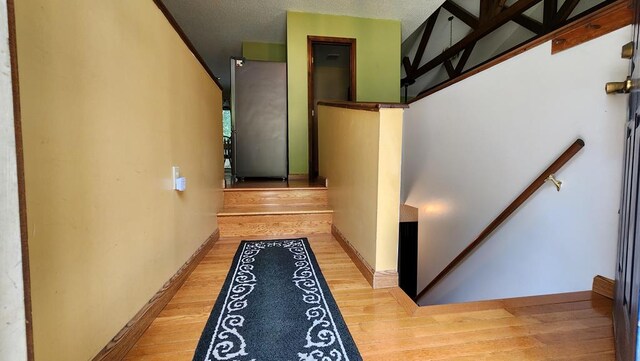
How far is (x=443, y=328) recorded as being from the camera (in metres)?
1.31

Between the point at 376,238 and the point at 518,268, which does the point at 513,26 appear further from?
the point at 376,238

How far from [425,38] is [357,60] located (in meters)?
1.78

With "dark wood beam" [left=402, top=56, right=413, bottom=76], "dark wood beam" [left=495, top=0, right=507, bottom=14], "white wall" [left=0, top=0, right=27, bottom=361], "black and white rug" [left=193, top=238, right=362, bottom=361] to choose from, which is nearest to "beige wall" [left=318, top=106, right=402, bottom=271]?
"black and white rug" [left=193, top=238, right=362, bottom=361]

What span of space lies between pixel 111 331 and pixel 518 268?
2.40 meters

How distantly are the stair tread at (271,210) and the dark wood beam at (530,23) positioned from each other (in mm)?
3097

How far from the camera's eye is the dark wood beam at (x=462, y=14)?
4.10m

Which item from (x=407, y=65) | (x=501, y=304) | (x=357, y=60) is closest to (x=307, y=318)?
(x=501, y=304)

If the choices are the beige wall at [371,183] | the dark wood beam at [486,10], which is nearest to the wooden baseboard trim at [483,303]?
the beige wall at [371,183]

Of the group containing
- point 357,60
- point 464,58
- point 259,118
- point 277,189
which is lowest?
point 277,189

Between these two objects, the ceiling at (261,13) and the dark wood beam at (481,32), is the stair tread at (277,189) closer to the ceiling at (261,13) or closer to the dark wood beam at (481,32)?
the ceiling at (261,13)

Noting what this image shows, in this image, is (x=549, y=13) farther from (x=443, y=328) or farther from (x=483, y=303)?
(x=443, y=328)

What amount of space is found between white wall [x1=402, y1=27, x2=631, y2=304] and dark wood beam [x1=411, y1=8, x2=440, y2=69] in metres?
2.59

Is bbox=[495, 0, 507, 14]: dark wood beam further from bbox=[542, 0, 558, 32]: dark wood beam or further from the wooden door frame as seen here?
the wooden door frame

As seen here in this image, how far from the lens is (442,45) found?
5.05 metres
